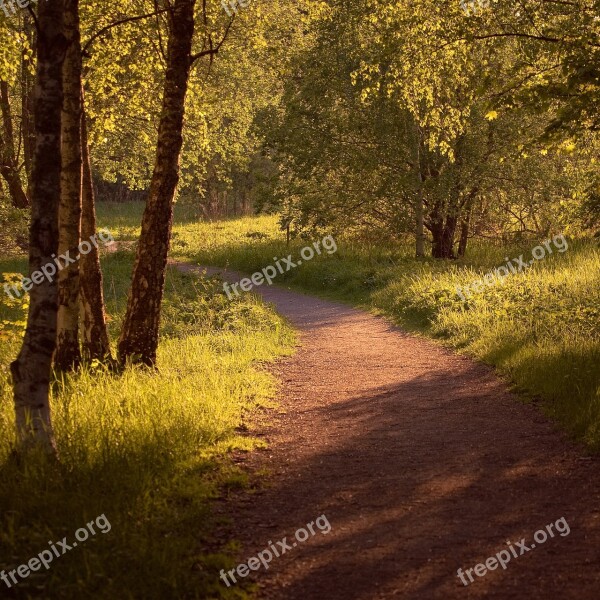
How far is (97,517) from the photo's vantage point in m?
5.07

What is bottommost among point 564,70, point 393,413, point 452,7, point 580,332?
point 393,413

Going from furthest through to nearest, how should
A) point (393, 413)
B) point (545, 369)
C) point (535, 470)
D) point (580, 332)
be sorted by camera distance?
point (580, 332) < point (545, 369) < point (393, 413) < point (535, 470)

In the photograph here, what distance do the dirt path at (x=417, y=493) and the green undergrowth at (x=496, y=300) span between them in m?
0.58

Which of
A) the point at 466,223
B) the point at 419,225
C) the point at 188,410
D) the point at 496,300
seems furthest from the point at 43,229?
the point at 466,223

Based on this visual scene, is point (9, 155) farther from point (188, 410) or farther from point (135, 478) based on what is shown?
point (135, 478)

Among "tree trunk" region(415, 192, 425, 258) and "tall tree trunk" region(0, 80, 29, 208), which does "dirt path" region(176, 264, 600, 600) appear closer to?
"tree trunk" region(415, 192, 425, 258)

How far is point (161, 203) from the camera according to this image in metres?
9.74

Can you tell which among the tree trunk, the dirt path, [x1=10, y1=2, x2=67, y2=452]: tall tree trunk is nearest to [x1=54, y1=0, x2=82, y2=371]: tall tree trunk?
[x1=10, y1=2, x2=67, y2=452]: tall tree trunk

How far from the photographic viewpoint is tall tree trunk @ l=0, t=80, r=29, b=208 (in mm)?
22828

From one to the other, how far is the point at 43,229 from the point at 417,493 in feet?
13.1

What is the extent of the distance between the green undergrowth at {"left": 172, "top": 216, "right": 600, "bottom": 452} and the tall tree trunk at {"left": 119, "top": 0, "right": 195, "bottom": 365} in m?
5.51

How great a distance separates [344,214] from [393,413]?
56.5 feet

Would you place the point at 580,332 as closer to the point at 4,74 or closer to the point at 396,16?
the point at 396,16

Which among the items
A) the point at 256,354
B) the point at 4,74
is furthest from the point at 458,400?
the point at 4,74
